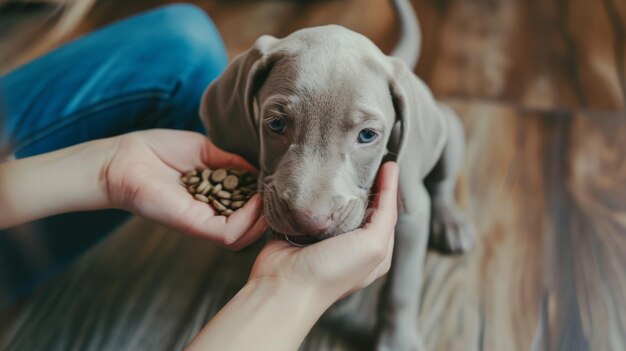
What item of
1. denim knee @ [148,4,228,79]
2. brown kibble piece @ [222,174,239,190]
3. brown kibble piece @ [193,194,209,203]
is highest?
denim knee @ [148,4,228,79]

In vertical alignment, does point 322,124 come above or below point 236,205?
above

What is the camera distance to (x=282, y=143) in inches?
50.3

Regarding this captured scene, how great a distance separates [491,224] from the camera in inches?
80.2

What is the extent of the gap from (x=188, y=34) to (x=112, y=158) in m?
0.53

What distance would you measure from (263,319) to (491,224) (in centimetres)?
118

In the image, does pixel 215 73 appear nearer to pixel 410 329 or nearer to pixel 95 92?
pixel 95 92

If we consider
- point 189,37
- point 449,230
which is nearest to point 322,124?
point 189,37

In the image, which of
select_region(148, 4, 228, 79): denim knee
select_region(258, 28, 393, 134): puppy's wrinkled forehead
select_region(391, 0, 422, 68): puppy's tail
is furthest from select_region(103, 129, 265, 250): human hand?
select_region(391, 0, 422, 68): puppy's tail

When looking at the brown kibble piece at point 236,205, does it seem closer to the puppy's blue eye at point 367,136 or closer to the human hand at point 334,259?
the human hand at point 334,259

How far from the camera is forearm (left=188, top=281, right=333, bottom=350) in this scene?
3.59 ft

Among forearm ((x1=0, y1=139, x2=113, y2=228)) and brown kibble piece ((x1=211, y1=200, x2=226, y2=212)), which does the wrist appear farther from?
forearm ((x1=0, y1=139, x2=113, y2=228))

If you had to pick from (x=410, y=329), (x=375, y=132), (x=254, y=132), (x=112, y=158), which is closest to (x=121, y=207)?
(x=112, y=158)

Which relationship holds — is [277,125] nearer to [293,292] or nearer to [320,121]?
[320,121]

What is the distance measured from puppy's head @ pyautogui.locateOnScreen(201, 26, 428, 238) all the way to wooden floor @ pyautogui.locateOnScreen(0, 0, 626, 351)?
0.26 metres
